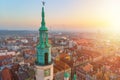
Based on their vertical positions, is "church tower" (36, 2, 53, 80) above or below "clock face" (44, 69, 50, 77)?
above

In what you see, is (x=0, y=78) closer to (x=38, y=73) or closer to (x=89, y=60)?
(x=38, y=73)

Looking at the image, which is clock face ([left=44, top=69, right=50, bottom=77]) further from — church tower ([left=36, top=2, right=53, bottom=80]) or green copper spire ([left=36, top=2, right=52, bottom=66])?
green copper spire ([left=36, top=2, right=52, bottom=66])

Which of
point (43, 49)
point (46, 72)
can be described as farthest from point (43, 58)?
point (46, 72)

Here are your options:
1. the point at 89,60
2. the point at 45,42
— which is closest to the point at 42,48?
the point at 45,42

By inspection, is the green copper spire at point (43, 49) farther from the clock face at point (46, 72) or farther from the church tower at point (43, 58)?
the clock face at point (46, 72)

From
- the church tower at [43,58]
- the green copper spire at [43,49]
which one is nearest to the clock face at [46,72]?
the church tower at [43,58]

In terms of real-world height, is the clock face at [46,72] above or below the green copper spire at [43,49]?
below

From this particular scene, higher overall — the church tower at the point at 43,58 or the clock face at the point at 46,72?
the church tower at the point at 43,58

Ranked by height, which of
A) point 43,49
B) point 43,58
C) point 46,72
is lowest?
point 46,72

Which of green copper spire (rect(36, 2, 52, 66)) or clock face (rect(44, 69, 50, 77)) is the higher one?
green copper spire (rect(36, 2, 52, 66))

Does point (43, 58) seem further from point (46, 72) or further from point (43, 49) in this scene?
point (46, 72)

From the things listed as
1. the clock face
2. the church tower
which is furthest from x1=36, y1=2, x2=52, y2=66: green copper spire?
the clock face
